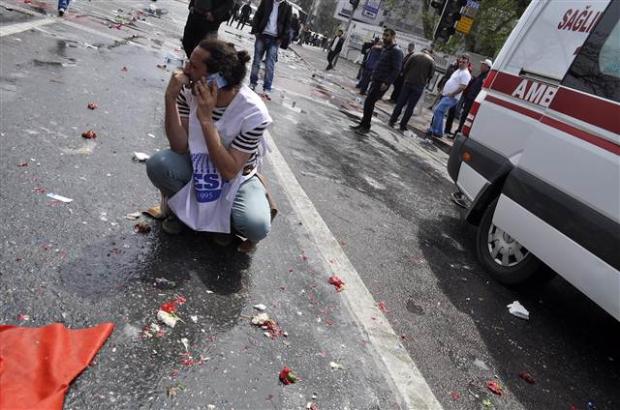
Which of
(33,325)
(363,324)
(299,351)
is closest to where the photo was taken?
(33,325)

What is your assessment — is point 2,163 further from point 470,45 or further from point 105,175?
point 470,45

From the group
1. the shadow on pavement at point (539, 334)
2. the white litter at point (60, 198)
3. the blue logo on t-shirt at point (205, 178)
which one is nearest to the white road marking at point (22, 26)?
the white litter at point (60, 198)

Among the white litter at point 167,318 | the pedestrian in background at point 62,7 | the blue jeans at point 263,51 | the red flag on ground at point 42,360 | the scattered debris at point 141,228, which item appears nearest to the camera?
the red flag on ground at point 42,360

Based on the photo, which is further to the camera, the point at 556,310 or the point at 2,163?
the point at 556,310

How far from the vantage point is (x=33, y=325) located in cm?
206

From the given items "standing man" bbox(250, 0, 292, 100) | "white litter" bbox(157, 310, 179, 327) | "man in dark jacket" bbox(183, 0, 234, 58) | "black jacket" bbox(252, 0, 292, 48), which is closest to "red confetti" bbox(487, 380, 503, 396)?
"white litter" bbox(157, 310, 179, 327)

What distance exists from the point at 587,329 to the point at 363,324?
6.56 ft

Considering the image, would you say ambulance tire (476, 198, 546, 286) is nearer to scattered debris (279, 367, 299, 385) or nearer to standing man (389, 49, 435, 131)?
scattered debris (279, 367, 299, 385)

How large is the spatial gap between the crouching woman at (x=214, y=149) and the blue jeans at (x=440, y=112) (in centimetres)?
922

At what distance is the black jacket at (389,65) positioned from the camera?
364 inches

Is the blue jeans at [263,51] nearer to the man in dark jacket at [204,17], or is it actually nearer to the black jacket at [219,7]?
the man in dark jacket at [204,17]

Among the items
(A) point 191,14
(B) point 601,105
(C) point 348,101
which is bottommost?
(C) point 348,101

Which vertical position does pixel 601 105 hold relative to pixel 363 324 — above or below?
above

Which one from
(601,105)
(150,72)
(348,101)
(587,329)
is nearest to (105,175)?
(601,105)
